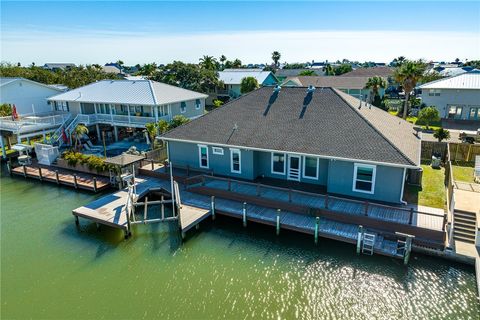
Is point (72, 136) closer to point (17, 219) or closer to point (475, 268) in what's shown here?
point (17, 219)

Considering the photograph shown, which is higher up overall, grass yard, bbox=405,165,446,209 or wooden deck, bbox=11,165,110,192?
grass yard, bbox=405,165,446,209

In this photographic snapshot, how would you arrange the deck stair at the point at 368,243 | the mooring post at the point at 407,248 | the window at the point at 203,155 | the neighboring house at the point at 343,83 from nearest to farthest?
the mooring post at the point at 407,248 < the deck stair at the point at 368,243 < the window at the point at 203,155 < the neighboring house at the point at 343,83

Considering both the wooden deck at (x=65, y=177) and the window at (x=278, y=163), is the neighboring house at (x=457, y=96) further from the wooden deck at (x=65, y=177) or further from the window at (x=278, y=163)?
the wooden deck at (x=65, y=177)

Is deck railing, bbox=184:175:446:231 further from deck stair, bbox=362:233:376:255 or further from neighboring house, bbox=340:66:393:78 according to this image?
neighboring house, bbox=340:66:393:78

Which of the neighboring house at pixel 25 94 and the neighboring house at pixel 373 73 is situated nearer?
the neighboring house at pixel 25 94

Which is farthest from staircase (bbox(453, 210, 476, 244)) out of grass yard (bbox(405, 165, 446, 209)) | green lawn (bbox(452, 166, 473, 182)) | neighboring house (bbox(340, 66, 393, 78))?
neighboring house (bbox(340, 66, 393, 78))

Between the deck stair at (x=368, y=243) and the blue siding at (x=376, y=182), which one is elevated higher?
the blue siding at (x=376, y=182)

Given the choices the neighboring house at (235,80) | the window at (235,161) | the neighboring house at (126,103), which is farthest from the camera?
the neighboring house at (235,80)

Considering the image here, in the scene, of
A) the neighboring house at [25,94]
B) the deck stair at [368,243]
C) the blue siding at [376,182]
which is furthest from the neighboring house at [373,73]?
the deck stair at [368,243]
